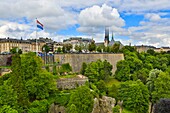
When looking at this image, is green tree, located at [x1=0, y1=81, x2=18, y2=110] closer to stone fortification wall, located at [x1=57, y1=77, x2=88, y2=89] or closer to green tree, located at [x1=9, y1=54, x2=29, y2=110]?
green tree, located at [x1=9, y1=54, x2=29, y2=110]

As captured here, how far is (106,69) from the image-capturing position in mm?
68500

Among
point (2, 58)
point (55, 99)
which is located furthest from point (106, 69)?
point (55, 99)

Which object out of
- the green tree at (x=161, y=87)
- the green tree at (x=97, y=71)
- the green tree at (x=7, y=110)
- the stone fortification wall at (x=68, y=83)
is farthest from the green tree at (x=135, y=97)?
the green tree at (x=7, y=110)

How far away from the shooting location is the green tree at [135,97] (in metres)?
50.8

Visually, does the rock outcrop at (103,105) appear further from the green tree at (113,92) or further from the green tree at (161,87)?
the green tree at (161,87)

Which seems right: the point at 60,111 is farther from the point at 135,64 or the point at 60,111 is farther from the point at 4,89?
the point at 135,64

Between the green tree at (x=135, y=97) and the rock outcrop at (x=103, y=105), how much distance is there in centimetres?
420

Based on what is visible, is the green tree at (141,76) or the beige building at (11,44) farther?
the beige building at (11,44)

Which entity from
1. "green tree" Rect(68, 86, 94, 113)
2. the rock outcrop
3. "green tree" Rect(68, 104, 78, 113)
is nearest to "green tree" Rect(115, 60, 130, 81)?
the rock outcrop

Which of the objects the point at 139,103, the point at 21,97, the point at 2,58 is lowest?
the point at 139,103

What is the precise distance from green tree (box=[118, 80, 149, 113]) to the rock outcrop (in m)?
4.20

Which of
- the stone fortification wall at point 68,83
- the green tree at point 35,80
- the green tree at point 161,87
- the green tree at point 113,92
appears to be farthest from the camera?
the green tree at point 161,87

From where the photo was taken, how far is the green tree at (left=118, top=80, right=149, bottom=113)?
50.8 metres

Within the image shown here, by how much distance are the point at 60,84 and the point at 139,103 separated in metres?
14.7
